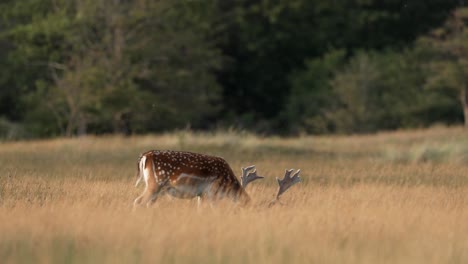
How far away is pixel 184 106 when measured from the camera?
3706 cm

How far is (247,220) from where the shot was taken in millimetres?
10266

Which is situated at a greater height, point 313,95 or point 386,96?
point 386,96

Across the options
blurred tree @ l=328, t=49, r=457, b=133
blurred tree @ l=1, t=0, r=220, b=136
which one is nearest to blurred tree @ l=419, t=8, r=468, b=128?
blurred tree @ l=328, t=49, r=457, b=133

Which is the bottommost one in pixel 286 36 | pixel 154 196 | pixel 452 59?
pixel 154 196

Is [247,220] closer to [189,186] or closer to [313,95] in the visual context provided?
[189,186]

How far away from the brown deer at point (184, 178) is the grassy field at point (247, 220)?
0.21 metres

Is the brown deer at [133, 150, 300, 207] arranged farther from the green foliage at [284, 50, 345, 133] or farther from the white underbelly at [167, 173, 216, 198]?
the green foliage at [284, 50, 345, 133]

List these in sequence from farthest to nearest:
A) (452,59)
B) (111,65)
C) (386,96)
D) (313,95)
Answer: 1. (313,95)
2. (386,96)
3. (452,59)
4. (111,65)

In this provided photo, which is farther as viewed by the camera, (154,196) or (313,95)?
(313,95)

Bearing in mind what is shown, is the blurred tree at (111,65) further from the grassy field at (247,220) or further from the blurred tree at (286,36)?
the grassy field at (247,220)

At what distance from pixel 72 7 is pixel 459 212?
27787 millimetres

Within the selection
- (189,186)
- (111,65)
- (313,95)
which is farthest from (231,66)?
(189,186)

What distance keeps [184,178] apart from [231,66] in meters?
36.6

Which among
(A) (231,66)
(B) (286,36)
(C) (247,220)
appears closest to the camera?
(C) (247,220)
